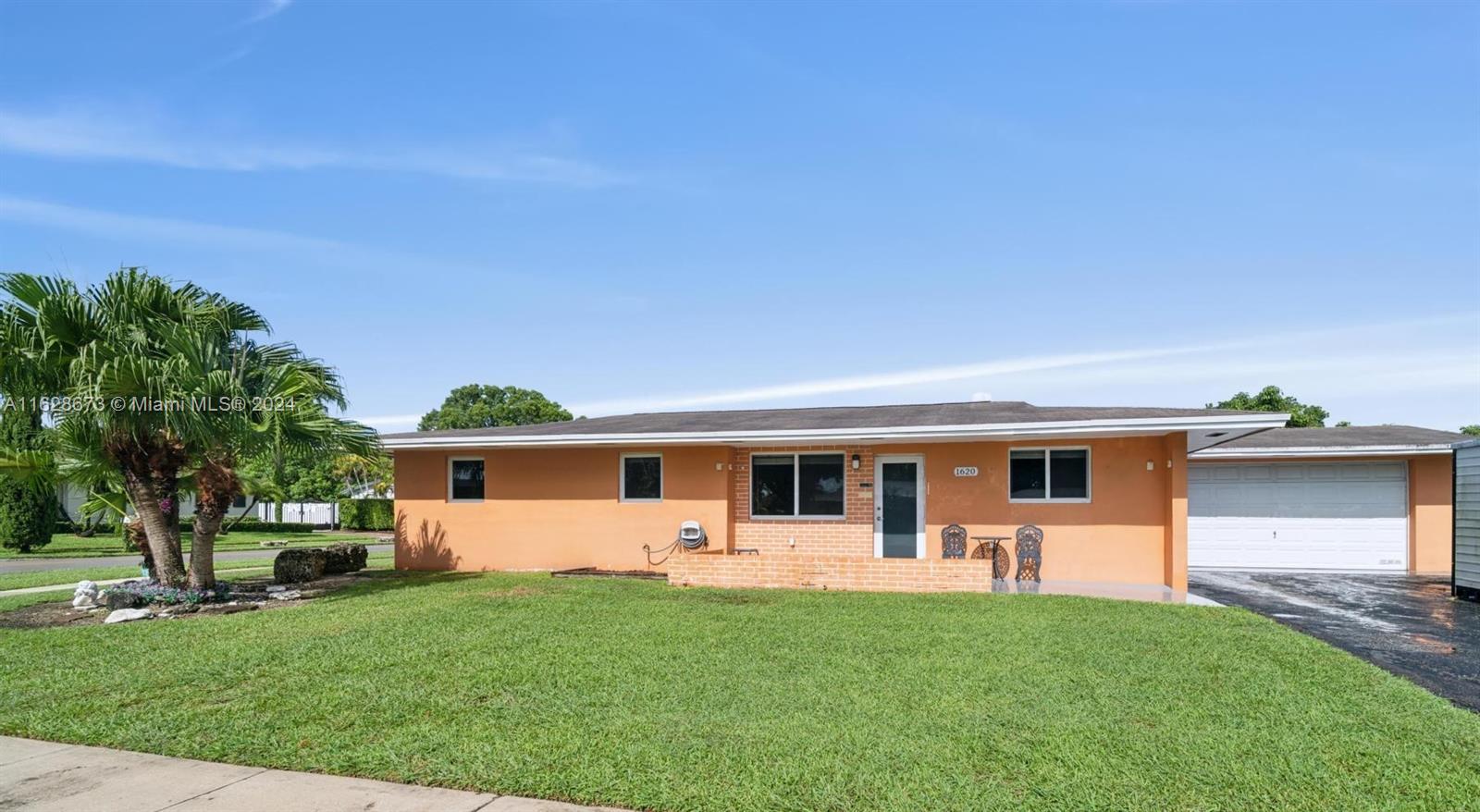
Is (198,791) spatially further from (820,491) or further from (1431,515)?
(1431,515)

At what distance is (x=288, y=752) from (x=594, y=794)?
2.05 m

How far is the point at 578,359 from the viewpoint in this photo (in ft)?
86.1

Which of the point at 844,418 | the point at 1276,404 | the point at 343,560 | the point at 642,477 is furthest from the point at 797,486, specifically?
the point at 1276,404

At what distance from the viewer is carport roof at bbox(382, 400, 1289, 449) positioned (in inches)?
469

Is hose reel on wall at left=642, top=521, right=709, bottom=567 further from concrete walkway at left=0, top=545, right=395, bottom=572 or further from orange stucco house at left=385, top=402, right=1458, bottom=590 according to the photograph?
concrete walkway at left=0, top=545, right=395, bottom=572

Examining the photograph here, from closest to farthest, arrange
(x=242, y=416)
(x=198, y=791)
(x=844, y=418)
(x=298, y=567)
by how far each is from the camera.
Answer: (x=198, y=791) < (x=242, y=416) < (x=298, y=567) < (x=844, y=418)

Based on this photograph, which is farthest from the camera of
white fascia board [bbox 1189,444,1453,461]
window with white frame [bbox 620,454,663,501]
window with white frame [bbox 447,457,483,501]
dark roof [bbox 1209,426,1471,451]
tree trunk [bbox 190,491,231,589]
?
dark roof [bbox 1209,426,1471,451]

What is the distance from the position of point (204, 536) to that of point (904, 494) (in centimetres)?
1034

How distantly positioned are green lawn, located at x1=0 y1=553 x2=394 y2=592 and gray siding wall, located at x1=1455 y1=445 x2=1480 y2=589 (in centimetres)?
1992

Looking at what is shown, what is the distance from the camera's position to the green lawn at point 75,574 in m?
15.1

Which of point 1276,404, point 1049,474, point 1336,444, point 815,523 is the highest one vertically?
point 1276,404

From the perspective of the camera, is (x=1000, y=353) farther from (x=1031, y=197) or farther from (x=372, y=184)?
(x=372, y=184)

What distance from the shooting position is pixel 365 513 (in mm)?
36125

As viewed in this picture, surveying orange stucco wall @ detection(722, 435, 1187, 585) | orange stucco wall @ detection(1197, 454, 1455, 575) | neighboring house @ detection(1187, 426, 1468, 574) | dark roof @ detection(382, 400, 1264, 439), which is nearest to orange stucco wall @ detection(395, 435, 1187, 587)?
orange stucco wall @ detection(722, 435, 1187, 585)
